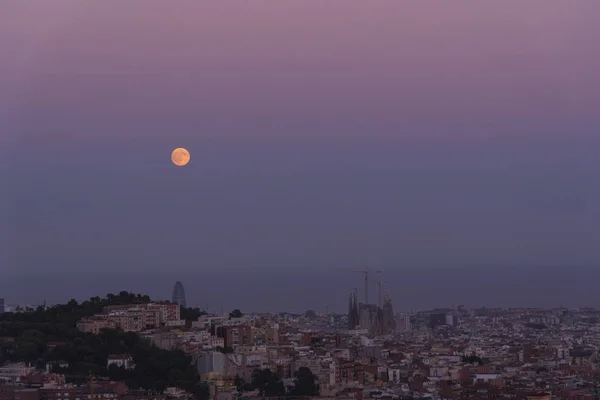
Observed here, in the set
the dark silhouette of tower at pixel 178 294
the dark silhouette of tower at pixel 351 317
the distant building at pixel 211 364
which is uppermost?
the dark silhouette of tower at pixel 178 294

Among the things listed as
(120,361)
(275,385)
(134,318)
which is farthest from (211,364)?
(134,318)

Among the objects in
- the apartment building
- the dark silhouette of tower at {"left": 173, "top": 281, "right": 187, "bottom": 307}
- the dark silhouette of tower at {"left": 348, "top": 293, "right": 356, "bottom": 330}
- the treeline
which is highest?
the dark silhouette of tower at {"left": 173, "top": 281, "right": 187, "bottom": 307}

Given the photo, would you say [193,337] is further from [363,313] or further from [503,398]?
[363,313]

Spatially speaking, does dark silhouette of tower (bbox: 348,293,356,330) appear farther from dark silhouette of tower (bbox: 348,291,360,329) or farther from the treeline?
the treeline

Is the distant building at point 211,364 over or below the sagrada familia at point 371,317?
below

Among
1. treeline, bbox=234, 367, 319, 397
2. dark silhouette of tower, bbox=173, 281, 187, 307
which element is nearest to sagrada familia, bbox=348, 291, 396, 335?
dark silhouette of tower, bbox=173, 281, 187, 307

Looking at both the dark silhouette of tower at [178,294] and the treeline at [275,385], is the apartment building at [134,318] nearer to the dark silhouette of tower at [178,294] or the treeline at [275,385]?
the treeline at [275,385]

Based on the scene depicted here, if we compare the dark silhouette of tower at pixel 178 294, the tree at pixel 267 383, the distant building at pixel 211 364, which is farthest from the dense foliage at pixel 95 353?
the dark silhouette of tower at pixel 178 294

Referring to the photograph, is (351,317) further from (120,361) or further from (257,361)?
(120,361)
